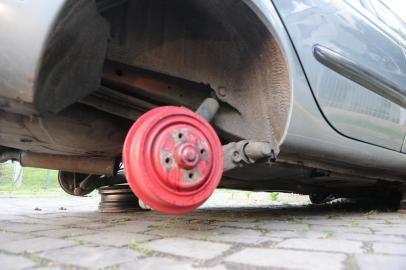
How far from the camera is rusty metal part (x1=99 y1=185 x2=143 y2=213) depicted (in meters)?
3.28

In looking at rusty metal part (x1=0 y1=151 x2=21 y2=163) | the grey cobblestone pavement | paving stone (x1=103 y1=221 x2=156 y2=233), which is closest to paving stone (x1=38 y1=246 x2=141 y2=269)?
the grey cobblestone pavement

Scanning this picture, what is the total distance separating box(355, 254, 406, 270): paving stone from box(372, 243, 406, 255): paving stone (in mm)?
100

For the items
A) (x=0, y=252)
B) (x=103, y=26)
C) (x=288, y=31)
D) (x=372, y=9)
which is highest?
(x=372, y=9)

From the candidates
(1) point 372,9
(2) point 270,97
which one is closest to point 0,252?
(2) point 270,97

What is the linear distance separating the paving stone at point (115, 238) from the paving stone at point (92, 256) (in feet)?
0.33

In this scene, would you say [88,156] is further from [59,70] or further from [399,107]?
[399,107]

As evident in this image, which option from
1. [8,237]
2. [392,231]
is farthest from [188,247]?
[392,231]

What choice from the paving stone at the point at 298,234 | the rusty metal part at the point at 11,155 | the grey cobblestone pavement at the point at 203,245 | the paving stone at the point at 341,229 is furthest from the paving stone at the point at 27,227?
the paving stone at the point at 341,229

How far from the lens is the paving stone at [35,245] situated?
1.51 m

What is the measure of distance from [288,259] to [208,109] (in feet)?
2.78

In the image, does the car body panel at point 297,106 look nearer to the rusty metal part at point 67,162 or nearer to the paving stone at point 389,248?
the paving stone at point 389,248

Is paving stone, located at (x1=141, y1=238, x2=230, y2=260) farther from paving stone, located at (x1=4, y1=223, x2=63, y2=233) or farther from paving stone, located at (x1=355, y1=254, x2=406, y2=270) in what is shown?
paving stone, located at (x1=4, y1=223, x2=63, y2=233)

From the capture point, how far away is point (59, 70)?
142cm

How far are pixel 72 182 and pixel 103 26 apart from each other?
77.9 inches
